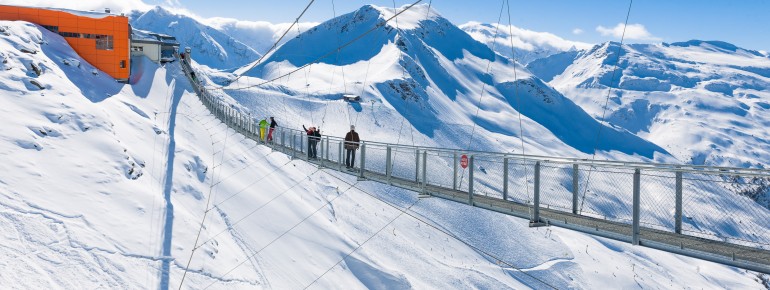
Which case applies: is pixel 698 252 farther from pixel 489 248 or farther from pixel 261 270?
pixel 489 248

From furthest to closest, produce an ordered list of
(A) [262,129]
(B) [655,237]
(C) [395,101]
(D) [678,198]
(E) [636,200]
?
1. (C) [395,101]
2. (A) [262,129]
3. (B) [655,237]
4. (E) [636,200]
5. (D) [678,198]

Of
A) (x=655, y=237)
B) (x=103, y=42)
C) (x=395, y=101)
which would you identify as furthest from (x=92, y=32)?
(x=395, y=101)

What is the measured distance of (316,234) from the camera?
27328 mm

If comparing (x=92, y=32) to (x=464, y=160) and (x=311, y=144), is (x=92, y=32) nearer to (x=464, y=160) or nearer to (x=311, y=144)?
(x=311, y=144)

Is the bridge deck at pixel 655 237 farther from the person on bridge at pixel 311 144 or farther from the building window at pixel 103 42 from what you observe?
the building window at pixel 103 42

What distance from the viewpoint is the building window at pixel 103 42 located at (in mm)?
35344

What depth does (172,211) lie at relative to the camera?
57.7 feet

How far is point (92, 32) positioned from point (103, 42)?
89 cm

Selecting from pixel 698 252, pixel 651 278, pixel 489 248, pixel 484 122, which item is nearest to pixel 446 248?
pixel 489 248

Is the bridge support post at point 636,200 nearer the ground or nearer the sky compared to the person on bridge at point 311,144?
nearer the sky

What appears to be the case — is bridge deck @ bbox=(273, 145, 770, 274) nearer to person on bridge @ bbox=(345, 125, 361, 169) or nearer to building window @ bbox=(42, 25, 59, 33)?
person on bridge @ bbox=(345, 125, 361, 169)

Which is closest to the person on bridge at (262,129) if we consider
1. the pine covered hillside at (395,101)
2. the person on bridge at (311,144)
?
the person on bridge at (311,144)

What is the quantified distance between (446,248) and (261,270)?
23195mm

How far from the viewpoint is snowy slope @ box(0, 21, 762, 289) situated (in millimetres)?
12844
